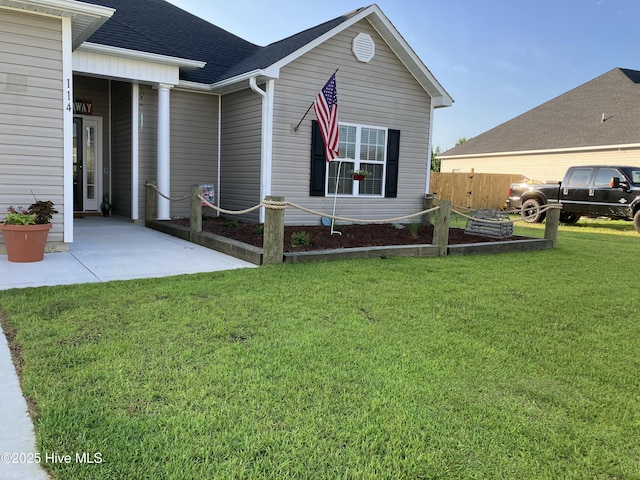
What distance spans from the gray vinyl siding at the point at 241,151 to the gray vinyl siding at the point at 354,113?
1.63 feet

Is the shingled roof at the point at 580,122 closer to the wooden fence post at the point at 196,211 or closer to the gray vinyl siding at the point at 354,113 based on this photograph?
the gray vinyl siding at the point at 354,113

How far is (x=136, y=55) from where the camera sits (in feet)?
30.4

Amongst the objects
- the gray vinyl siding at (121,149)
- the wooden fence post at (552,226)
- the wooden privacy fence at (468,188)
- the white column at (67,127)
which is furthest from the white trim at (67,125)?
the wooden privacy fence at (468,188)

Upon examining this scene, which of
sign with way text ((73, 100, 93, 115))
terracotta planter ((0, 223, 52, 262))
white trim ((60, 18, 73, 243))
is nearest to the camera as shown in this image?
terracotta planter ((0, 223, 52, 262))

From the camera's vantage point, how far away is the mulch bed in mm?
7855

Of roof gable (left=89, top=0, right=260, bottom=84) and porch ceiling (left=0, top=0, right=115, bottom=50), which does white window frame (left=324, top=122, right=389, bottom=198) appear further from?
porch ceiling (left=0, top=0, right=115, bottom=50)

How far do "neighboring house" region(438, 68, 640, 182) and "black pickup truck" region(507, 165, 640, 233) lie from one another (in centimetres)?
484

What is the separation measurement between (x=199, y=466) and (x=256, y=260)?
4.53m

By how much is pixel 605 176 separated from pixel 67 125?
1388 centimetres

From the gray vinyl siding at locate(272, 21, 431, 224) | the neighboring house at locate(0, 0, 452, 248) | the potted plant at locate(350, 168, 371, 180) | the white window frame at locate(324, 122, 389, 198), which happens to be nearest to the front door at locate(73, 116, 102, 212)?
the neighboring house at locate(0, 0, 452, 248)

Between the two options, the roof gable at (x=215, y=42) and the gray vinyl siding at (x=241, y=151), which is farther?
the gray vinyl siding at (x=241, y=151)

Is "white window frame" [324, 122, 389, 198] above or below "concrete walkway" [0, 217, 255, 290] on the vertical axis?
above

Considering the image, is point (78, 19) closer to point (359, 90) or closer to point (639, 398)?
point (359, 90)

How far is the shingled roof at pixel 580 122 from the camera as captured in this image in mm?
19000
